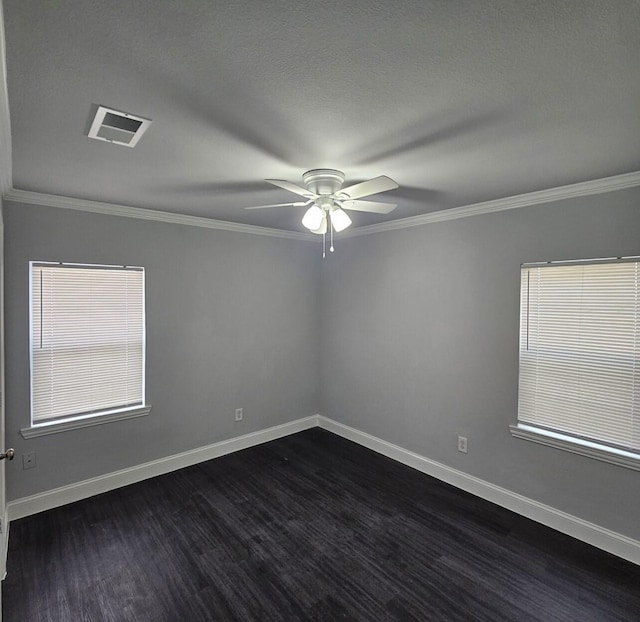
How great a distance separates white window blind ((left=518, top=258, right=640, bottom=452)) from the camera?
245 cm

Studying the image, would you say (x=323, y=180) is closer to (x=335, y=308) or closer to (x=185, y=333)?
(x=185, y=333)

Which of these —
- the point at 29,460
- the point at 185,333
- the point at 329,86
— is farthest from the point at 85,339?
the point at 329,86

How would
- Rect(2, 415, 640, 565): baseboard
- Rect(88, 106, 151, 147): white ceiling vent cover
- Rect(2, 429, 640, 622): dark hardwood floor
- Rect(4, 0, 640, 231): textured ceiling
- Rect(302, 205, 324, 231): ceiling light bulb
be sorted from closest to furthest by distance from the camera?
1. Rect(4, 0, 640, 231): textured ceiling
2. Rect(88, 106, 151, 147): white ceiling vent cover
3. Rect(2, 429, 640, 622): dark hardwood floor
4. Rect(302, 205, 324, 231): ceiling light bulb
5. Rect(2, 415, 640, 565): baseboard

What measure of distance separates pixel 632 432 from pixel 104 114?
135 inches

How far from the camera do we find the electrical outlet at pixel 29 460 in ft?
9.37

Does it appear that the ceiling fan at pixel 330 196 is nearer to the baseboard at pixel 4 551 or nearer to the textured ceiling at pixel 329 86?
the textured ceiling at pixel 329 86

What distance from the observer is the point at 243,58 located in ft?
4.01

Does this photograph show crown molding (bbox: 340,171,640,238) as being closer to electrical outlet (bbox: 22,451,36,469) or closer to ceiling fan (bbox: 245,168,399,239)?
ceiling fan (bbox: 245,168,399,239)

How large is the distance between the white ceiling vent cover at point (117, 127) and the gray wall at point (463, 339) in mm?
2571

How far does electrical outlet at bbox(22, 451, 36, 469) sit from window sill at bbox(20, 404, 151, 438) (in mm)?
146

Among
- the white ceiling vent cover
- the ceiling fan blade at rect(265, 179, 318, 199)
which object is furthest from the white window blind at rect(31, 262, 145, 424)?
the ceiling fan blade at rect(265, 179, 318, 199)

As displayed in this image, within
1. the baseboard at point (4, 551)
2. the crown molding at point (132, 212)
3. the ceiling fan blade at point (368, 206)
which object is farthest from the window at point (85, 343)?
the ceiling fan blade at point (368, 206)

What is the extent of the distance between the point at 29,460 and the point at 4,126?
98.4 inches

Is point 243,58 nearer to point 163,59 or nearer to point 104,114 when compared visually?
point 163,59
